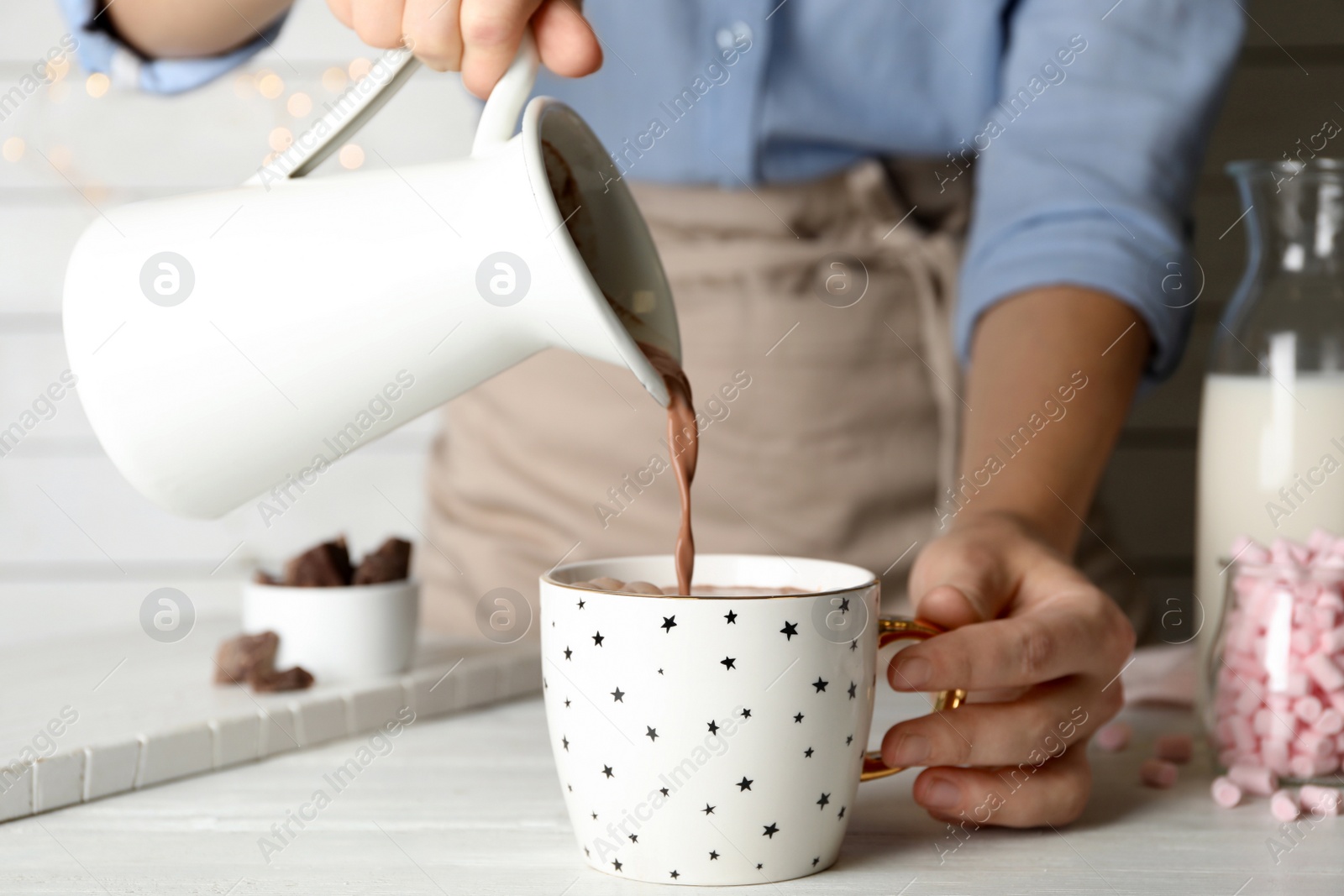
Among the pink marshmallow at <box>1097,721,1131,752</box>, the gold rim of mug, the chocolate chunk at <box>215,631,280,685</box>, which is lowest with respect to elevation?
the pink marshmallow at <box>1097,721,1131,752</box>

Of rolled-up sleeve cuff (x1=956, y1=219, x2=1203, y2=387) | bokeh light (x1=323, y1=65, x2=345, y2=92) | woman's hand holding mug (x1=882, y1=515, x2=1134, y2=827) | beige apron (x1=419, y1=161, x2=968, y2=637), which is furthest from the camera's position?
bokeh light (x1=323, y1=65, x2=345, y2=92)

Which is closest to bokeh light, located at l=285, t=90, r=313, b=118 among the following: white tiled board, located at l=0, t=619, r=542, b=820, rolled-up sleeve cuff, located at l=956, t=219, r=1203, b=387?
white tiled board, located at l=0, t=619, r=542, b=820

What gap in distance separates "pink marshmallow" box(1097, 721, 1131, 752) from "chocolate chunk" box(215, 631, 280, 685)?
0.55 m

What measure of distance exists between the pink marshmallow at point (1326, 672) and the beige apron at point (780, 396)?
0.53m

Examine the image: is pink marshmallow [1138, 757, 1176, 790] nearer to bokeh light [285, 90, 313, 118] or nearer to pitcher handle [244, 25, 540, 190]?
pitcher handle [244, 25, 540, 190]

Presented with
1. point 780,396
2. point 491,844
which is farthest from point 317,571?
point 780,396

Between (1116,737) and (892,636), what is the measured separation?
25cm

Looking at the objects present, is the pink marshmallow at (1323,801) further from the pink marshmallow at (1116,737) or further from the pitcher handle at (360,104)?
the pitcher handle at (360,104)

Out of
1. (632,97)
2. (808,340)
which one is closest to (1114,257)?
(808,340)

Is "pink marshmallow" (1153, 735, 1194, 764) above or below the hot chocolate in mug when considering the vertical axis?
below

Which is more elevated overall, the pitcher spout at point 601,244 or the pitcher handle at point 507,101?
the pitcher handle at point 507,101

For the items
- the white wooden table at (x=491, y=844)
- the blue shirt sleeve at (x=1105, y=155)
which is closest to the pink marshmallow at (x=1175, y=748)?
the white wooden table at (x=491, y=844)

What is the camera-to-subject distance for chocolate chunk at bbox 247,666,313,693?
2.70ft

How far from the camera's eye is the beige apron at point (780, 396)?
119cm
